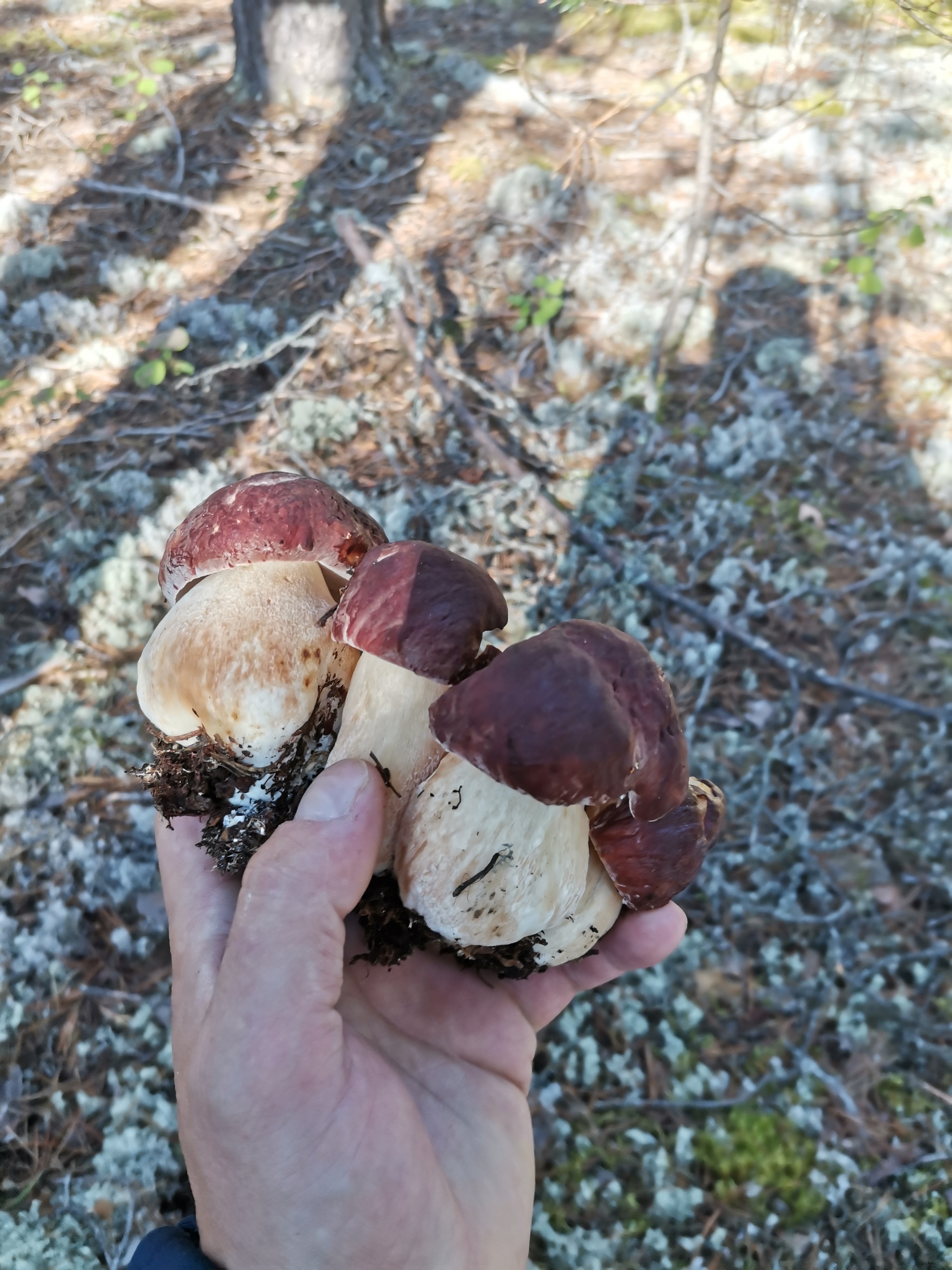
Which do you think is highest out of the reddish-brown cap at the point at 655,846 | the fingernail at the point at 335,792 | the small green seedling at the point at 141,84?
the small green seedling at the point at 141,84

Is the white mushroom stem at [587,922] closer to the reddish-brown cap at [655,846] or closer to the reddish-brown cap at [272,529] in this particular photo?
the reddish-brown cap at [655,846]

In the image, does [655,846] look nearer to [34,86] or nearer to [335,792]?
[335,792]

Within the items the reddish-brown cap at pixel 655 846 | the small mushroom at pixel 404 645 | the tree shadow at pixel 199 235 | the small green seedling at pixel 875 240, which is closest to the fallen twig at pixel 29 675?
the tree shadow at pixel 199 235

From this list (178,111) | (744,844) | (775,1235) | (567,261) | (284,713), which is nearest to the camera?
(284,713)

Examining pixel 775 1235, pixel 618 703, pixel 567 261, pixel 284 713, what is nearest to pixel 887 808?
pixel 775 1235

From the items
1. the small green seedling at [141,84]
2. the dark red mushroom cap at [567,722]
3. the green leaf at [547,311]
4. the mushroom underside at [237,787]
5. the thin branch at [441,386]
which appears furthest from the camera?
the small green seedling at [141,84]

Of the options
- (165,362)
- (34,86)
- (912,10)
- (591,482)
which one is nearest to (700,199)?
Result: (912,10)

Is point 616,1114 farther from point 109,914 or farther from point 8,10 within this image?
point 8,10
